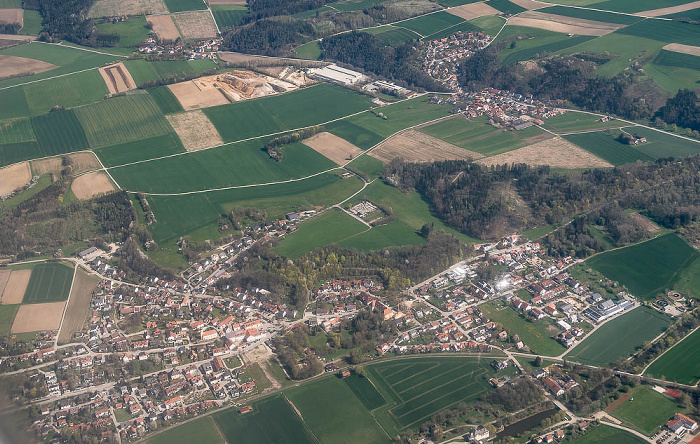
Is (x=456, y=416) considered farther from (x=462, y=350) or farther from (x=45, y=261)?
(x=45, y=261)

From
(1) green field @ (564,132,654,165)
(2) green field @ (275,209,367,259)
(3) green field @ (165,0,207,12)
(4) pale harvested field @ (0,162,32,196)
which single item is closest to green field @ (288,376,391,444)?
(2) green field @ (275,209,367,259)

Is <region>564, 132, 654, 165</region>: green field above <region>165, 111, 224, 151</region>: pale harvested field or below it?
above

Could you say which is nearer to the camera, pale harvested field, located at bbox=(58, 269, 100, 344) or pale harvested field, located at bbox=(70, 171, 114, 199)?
pale harvested field, located at bbox=(58, 269, 100, 344)

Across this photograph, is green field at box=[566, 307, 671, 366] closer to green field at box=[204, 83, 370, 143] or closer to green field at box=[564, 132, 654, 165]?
green field at box=[564, 132, 654, 165]

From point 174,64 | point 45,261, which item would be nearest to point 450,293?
point 45,261

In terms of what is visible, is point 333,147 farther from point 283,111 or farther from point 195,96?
point 195,96

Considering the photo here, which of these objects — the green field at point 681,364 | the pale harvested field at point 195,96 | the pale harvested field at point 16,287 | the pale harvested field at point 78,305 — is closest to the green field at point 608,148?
the green field at point 681,364

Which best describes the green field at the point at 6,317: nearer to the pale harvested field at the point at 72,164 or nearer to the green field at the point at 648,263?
the pale harvested field at the point at 72,164
